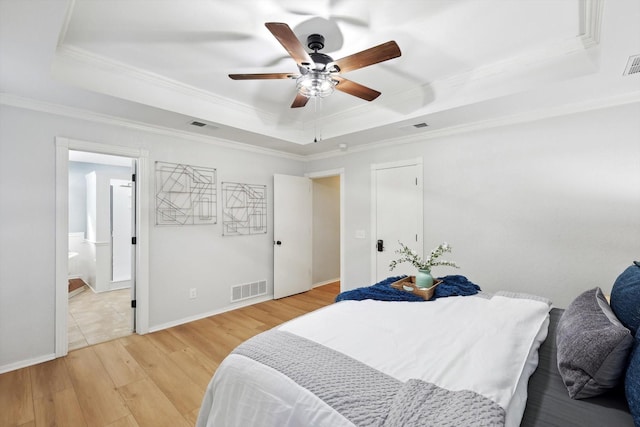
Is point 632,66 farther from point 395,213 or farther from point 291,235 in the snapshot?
point 291,235

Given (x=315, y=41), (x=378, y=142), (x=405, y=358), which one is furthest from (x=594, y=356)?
(x=378, y=142)

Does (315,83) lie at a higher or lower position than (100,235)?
higher

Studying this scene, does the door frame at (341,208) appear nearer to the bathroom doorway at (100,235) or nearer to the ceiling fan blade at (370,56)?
the ceiling fan blade at (370,56)

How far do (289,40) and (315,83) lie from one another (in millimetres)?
512

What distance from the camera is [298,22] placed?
2031 mm

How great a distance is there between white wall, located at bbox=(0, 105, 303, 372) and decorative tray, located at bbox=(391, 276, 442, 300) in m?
2.57

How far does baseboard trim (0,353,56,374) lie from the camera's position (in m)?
2.49

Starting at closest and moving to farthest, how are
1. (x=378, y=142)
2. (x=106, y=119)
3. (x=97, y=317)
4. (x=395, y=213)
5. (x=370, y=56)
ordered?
(x=370, y=56), (x=106, y=119), (x=97, y=317), (x=395, y=213), (x=378, y=142)

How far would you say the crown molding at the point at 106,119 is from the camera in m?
2.57

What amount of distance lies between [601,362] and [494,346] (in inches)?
13.9

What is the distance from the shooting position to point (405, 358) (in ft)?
4.12

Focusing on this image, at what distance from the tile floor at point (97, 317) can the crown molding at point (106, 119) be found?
7.77ft

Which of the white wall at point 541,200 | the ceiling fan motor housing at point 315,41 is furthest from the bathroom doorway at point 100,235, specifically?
the white wall at point 541,200

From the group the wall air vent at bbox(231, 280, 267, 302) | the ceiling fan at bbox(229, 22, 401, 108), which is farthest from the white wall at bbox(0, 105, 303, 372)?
the ceiling fan at bbox(229, 22, 401, 108)
